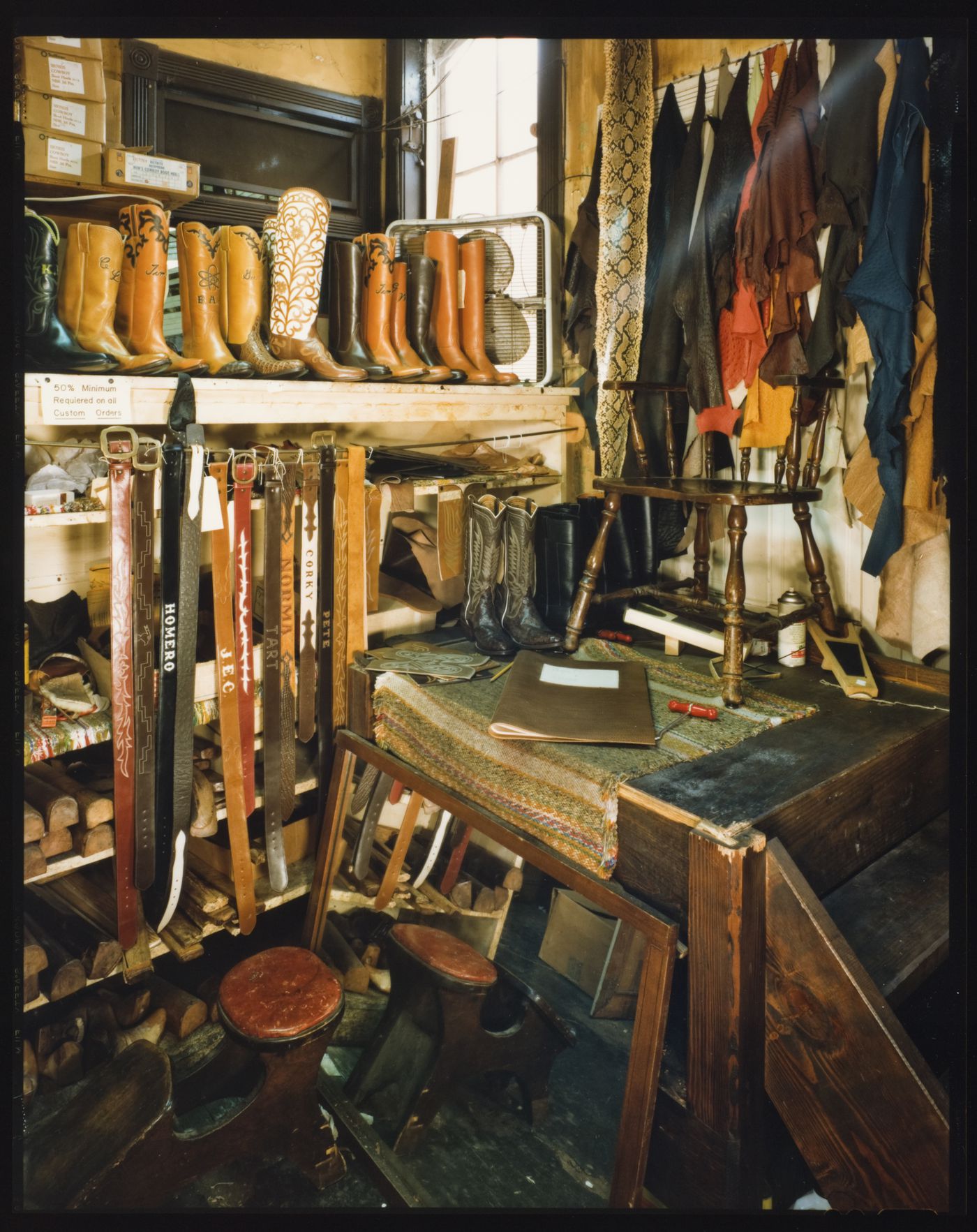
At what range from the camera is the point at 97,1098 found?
176 centimetres

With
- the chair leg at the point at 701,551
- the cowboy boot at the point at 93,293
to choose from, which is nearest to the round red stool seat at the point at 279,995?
the cowboy boot at the point at 93,293

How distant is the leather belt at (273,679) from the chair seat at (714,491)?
3.06 feet

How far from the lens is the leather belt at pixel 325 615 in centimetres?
235

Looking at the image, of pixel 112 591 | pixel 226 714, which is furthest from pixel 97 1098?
pixel 112 591

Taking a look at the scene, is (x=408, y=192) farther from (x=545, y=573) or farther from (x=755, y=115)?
(x=545, y=573)

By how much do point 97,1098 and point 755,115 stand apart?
9.98 ft

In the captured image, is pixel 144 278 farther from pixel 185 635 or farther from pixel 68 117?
pixel 185 635

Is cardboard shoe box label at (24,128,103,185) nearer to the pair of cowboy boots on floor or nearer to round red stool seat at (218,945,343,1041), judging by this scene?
the pair of cowboy boots on floor

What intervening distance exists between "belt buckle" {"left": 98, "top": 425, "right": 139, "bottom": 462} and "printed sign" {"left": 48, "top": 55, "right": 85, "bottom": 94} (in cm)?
85

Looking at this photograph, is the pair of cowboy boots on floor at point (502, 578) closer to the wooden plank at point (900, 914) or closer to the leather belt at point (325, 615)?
the leather belt at point (325, 615)

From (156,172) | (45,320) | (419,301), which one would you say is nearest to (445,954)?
(45,320)

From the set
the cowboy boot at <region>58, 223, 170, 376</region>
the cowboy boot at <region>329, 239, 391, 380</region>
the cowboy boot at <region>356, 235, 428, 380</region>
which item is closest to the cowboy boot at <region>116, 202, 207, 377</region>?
the cowboy boot at <region>58, 223, 170, 376</region>

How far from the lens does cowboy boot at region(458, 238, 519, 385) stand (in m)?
2.87

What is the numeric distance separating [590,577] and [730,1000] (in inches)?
51.8
